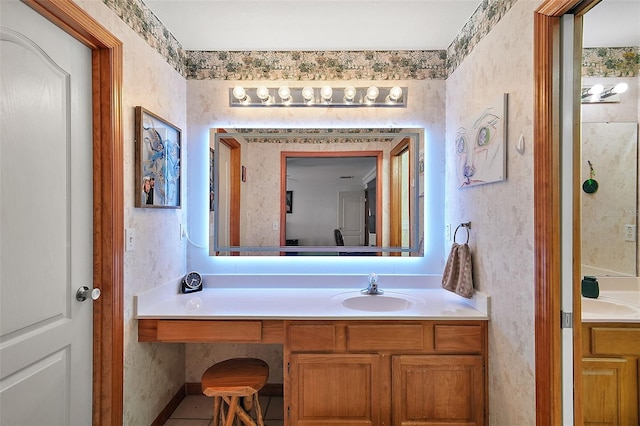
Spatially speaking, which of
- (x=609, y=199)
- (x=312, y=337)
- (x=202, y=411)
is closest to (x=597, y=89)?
(x=609, y=199)

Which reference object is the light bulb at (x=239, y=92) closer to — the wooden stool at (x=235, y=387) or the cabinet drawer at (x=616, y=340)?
the wooden stool at (x=235, y=387)

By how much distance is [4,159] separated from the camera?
3.50ft

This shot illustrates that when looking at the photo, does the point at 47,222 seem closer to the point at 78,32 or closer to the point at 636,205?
the point at 78,32

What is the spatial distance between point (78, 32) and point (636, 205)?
2909 mm

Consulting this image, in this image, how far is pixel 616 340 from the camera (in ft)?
4.78

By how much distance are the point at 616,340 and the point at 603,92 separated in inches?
53.0

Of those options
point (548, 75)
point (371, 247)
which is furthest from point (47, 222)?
point (548, 75)

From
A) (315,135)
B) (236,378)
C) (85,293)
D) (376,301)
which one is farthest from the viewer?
(315,135)

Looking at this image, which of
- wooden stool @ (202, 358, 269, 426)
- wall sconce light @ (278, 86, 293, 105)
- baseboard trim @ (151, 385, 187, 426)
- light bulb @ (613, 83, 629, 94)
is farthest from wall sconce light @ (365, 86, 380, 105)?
baseboard trim @ (151, 385, 187, 426)

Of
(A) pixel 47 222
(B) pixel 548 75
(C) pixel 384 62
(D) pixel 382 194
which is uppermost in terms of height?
(C) pixel 384 62

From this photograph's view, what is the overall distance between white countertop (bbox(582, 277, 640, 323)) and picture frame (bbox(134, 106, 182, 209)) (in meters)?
2.33

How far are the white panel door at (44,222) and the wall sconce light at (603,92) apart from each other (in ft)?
8.62

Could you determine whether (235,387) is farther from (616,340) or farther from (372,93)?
(372,93)

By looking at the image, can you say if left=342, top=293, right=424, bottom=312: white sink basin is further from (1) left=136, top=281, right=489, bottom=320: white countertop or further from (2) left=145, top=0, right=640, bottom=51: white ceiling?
(2) left=145, top=0, right=640, bottom=51: white ceiling
